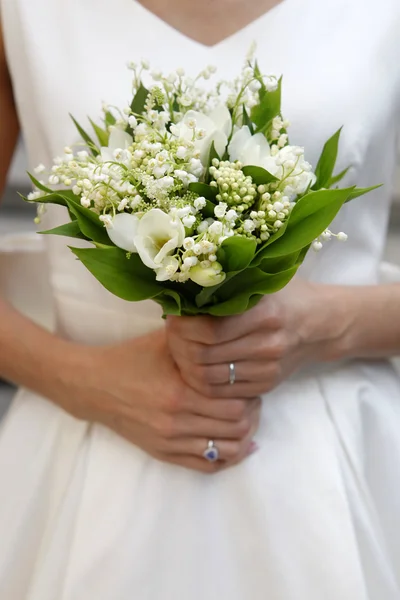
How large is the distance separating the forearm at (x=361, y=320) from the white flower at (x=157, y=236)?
322mm

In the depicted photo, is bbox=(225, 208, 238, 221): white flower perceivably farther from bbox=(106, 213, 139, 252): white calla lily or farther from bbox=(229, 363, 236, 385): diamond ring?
bbox=(229, 363, 236, 385): diamond ring

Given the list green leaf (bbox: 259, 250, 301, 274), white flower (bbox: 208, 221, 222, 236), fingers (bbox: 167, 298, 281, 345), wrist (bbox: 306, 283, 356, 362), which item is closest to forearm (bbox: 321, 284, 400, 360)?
wrist (bbox: 306, 283, 356, 362)

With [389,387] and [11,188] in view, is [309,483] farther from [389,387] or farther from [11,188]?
[11,188]

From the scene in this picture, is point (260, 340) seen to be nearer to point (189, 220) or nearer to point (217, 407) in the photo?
point (217, 407)

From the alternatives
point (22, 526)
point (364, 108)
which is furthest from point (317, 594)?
point (364, 108)

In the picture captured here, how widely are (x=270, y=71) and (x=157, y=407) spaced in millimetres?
455

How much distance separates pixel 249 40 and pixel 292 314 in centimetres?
37

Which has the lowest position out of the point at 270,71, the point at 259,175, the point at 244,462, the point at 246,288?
the point at 244,462

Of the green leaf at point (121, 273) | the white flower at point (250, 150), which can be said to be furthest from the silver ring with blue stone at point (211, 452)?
the white flower at point (250, 150)

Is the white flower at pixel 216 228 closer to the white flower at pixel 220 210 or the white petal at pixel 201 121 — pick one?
the white flower at pixel 220 210

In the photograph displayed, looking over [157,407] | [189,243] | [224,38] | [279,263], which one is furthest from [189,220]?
[224,38]

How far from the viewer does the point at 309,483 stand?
72 centimetres

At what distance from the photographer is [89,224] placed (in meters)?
0.56

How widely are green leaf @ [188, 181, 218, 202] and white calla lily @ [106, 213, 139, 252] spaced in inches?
2.4
